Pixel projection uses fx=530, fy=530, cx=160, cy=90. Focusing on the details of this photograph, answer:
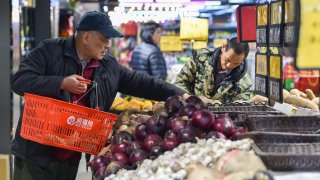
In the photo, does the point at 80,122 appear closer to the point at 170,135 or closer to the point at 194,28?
the point at 170,135

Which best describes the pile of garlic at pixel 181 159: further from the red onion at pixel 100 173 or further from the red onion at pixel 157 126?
the red onion at pixel 157 126

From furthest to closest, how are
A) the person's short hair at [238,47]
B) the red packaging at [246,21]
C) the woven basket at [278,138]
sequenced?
the person's short hair at [238,47], the red packaging at [246,21], the woven basket at [278,138]

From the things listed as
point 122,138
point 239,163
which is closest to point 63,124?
point 122,138

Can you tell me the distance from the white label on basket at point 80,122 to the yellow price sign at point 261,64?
132 centimetres

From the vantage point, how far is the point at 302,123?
3057 millimetres

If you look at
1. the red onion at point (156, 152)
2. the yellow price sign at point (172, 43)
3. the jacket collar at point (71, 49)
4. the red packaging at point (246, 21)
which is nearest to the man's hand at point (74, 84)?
the jacket collar at point (71, 49)

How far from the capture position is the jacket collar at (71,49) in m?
3.98

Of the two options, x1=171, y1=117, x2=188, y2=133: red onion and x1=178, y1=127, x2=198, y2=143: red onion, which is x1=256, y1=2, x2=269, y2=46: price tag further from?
x1=178, y1=127, x2=198, y2=143: red onion

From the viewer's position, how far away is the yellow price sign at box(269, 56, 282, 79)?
3516 mm

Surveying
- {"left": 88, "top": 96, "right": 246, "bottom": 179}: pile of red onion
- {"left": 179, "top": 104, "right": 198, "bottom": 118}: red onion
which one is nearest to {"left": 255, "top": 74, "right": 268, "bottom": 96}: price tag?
{"left": 88, "top": 96, "right": 246, "bottom": 179}: pile of red onion

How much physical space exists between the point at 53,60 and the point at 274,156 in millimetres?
2127

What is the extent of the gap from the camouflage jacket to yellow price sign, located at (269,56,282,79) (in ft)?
4.93

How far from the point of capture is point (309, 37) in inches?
93.4

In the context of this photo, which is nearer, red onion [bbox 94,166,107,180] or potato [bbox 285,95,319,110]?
red onion [bbox 94,166,107,180]
